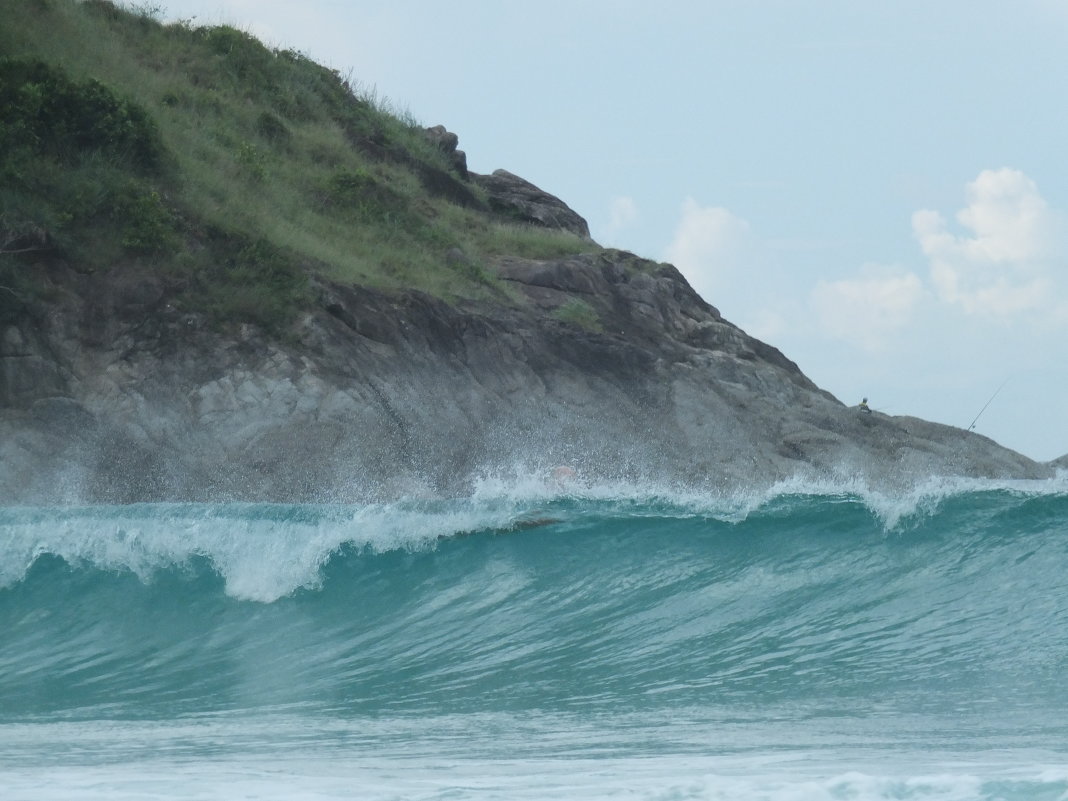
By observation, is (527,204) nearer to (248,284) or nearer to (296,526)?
(248,284)

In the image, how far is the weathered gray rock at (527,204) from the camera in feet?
110

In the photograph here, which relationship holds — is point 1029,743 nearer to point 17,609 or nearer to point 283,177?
point 17,609

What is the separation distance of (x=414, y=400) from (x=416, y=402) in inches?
2.1

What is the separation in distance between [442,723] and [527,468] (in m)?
15.0

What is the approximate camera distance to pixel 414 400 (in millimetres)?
21625

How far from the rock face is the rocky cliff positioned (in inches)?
1.5

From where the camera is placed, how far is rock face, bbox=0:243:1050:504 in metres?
18.6

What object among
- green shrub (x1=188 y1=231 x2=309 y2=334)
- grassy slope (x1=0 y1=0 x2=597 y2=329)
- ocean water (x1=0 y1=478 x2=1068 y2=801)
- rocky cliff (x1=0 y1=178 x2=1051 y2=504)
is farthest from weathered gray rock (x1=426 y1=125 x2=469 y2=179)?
ocean water (x1=0 y1=478 x2=1068 y2=801)

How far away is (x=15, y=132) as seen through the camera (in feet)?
66.4

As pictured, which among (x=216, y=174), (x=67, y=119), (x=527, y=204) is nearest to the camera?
(x=67, y=119)

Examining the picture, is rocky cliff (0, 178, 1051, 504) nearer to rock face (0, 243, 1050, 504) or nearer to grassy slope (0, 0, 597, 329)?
rock face (0, 243, 1050, 504)

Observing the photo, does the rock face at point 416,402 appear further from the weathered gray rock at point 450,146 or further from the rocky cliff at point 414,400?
the weathered gray rock at point 450,146

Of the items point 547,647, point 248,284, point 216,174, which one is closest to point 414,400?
point 248,284

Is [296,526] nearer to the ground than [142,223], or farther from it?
nearer to the ground
